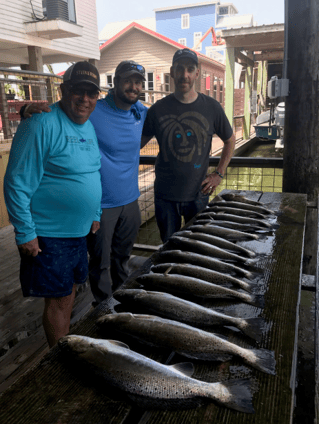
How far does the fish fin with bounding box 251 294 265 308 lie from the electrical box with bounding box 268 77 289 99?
2963 millimetres

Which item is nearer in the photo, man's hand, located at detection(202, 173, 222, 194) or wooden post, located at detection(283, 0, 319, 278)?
man's hand, located at detection(202, 173, 222, 194)

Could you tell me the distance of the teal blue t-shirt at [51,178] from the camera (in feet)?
7.16

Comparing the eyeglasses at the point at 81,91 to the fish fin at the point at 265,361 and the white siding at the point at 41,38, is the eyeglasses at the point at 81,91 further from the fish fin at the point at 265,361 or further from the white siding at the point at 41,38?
the white siding at the point at 41,38

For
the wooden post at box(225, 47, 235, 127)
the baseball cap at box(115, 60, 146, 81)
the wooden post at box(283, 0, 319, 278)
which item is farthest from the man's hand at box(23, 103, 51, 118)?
the wooden post at box(225, 47, 235, 127)

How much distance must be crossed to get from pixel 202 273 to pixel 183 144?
6.26ft

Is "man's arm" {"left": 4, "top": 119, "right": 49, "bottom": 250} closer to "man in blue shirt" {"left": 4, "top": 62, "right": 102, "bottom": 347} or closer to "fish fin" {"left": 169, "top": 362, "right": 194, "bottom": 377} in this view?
"man in blue shirt" {"left": 4, "top": 62, "right": 102, "bottom": 347}

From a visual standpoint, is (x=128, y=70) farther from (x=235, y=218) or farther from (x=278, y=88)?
(x=278, y=88)

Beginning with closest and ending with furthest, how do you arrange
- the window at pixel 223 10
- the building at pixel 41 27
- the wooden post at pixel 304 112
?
the wooden post at pixel 304 112 < the building at pixel 41 27 < the window at pixel 223 10

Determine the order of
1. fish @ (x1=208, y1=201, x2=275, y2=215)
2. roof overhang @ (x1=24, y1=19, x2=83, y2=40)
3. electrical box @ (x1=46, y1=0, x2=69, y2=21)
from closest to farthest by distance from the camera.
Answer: fish @ (x1=208, y1=201, x2=275, y2=215)
roof overhang @ (x1=24, y1=19, x2=83, y2=40)
electrical box @ (x1=46, y1=0, x2=69, y2=21)

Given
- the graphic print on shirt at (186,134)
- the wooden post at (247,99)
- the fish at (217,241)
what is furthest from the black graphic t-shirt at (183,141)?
the wooden post at (247,99)

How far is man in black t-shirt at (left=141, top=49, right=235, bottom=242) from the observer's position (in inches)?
139

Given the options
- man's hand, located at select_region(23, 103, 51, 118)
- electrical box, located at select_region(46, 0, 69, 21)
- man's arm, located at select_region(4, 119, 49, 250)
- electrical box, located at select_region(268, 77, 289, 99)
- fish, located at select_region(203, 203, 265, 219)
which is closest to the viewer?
Answer: man's arm, located at select_region(4, 119, 49, 250)

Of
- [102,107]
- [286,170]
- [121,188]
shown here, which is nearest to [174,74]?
[102,107]

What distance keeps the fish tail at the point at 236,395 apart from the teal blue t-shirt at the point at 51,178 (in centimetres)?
157
